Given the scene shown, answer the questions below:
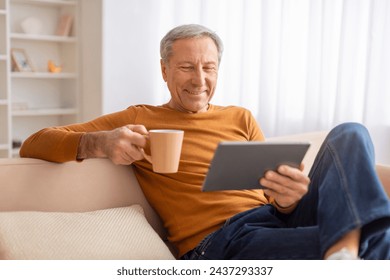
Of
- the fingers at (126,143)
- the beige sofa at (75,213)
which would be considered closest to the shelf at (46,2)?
the beige sofa at (75,213)

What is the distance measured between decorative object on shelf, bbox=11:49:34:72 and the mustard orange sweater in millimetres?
2583

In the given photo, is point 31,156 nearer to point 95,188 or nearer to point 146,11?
point 95,188

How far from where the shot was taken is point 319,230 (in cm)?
127

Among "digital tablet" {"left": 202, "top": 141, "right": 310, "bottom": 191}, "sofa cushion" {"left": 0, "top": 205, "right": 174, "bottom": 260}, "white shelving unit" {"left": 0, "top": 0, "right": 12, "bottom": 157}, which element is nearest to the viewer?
"digital tablet" {"left": 202, "top": 141, "right": 310, "bottom": 191}

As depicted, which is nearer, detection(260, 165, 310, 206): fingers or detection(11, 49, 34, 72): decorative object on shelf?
detection(260, 165, 310, 206): fingers

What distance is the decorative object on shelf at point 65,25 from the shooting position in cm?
428

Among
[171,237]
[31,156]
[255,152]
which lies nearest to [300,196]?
[255,152]

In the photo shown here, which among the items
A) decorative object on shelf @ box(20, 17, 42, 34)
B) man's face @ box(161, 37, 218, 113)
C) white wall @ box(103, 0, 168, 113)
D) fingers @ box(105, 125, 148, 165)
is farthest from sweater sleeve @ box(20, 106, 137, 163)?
decorative object on shelf @ box(20, 17, 42, 34)

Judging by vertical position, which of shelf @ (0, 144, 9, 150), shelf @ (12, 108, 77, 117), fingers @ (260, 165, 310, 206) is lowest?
A: shelf @ (0, 144, 9, 150)

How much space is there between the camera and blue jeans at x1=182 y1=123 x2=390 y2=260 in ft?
4.00

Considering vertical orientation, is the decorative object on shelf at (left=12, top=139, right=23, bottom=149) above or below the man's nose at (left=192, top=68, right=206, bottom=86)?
below

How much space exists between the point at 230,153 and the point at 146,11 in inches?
122

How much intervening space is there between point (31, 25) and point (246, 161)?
11.0 ft

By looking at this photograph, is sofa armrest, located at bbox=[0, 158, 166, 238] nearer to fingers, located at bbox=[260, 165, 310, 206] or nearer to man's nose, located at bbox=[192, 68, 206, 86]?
man's nose, located at bbox=[192, 68, 206, 86]
